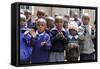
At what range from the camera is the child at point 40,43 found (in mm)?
2918

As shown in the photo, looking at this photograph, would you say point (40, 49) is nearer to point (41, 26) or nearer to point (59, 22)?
point (41, 26)

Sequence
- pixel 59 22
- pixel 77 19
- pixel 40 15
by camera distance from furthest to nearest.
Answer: pixel 77 19
pixel 59 22
pixel 40 15

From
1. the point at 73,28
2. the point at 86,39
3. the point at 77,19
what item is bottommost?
the point at 86,39

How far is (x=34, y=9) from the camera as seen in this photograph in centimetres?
289

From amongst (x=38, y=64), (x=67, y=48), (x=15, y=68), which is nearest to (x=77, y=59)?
(x=67, y=48)

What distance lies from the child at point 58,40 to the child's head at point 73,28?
0.08 meters

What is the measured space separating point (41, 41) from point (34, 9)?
372 mm

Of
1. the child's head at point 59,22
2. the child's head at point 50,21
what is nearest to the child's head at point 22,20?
the child's head at point 50,21

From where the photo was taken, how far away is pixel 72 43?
313cm

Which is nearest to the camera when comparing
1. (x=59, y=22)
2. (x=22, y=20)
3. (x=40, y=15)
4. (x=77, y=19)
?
(x=22, y=20)

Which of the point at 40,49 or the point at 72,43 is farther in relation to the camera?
the point at 72,43

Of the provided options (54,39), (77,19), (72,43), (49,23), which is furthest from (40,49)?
(77,19)

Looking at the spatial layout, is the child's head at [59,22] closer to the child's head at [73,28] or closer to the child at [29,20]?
the child's head at [73,28]

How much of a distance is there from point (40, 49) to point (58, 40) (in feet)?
0.81
